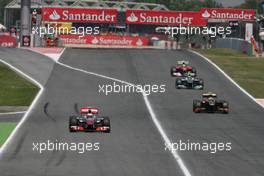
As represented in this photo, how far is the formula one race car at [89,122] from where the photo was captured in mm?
32000

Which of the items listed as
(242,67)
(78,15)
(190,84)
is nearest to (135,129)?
(190,84)

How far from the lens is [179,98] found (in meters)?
45.3

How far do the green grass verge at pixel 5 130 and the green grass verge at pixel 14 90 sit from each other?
6.92 m

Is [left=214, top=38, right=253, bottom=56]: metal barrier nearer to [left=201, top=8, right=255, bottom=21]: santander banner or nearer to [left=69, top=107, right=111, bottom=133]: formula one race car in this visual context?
[left=201, top=8, right=255, bottom=21]: santander banner

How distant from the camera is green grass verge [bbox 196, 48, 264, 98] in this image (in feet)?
172

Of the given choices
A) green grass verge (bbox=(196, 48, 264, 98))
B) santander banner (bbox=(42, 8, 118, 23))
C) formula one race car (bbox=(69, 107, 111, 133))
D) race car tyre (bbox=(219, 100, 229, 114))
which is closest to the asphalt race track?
formula one race car (bbox=(69, 107, 111, 133))

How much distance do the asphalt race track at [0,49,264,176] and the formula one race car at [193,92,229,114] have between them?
53cm

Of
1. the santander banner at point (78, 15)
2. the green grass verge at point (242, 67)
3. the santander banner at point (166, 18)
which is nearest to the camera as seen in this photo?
the green grass verge at point (242, 67)

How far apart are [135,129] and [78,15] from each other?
57973mm

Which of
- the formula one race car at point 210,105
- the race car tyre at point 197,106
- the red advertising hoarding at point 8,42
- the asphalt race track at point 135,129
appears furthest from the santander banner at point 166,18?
the formula one race car at point 210,105

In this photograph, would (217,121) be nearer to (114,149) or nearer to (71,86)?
(114,149)

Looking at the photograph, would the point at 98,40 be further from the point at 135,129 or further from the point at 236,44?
the point at 135,129

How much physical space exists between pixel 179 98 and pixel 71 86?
7376 millimetres

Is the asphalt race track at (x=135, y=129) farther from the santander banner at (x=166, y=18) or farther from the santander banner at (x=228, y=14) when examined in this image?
the santander banner at (x=228, y=14)
